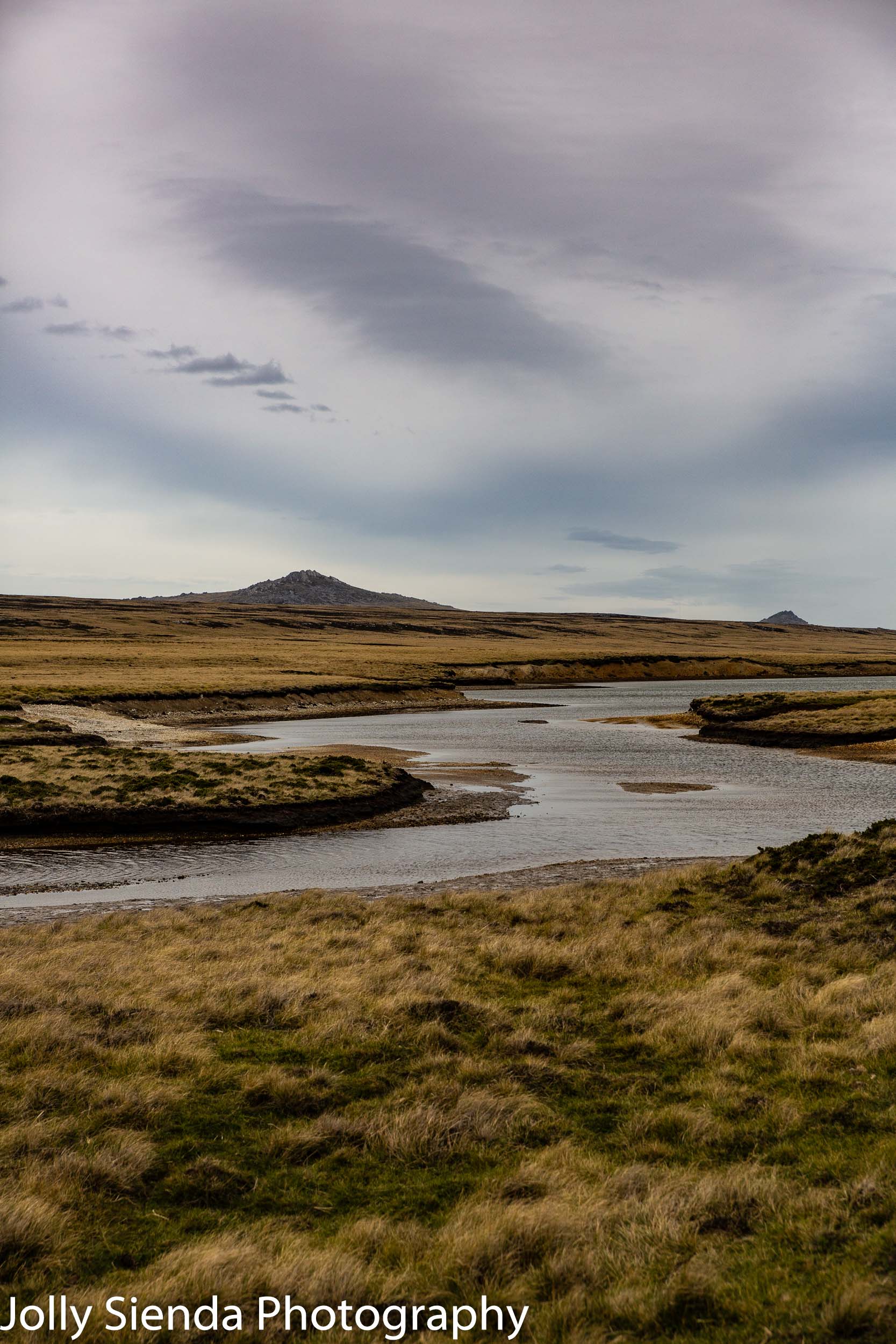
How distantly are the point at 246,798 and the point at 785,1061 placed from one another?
2656 centimetres

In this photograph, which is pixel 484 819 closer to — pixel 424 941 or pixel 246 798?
pixel 246 798

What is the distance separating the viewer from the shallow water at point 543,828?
26531mm

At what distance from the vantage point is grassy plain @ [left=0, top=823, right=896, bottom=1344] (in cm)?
651

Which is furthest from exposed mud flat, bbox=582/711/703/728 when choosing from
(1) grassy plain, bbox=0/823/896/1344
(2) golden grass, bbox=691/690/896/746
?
(1) grassy plain, bbox=0/823/896/1344

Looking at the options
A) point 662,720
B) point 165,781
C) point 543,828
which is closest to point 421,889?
point 543,828

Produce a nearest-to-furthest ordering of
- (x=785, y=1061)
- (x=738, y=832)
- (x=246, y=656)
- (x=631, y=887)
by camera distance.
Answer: (x=785, y=1061), (x=631, y=887), (x=738, y=832), (x=246, y=656)

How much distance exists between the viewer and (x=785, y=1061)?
10.7m

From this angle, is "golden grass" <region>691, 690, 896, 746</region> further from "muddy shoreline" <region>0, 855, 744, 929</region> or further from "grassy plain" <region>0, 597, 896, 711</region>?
"muddy shoreline" <region>0, 855, 744, 929</region>

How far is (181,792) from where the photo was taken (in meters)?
34.2

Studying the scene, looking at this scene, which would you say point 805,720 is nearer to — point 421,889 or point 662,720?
point 662,720

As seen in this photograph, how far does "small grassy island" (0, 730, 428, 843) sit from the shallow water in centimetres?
184

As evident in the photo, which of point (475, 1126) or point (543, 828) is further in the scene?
point (543, 828)

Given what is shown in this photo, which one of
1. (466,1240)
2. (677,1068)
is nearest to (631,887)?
(677,1068)

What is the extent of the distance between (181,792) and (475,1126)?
89.5 feet
